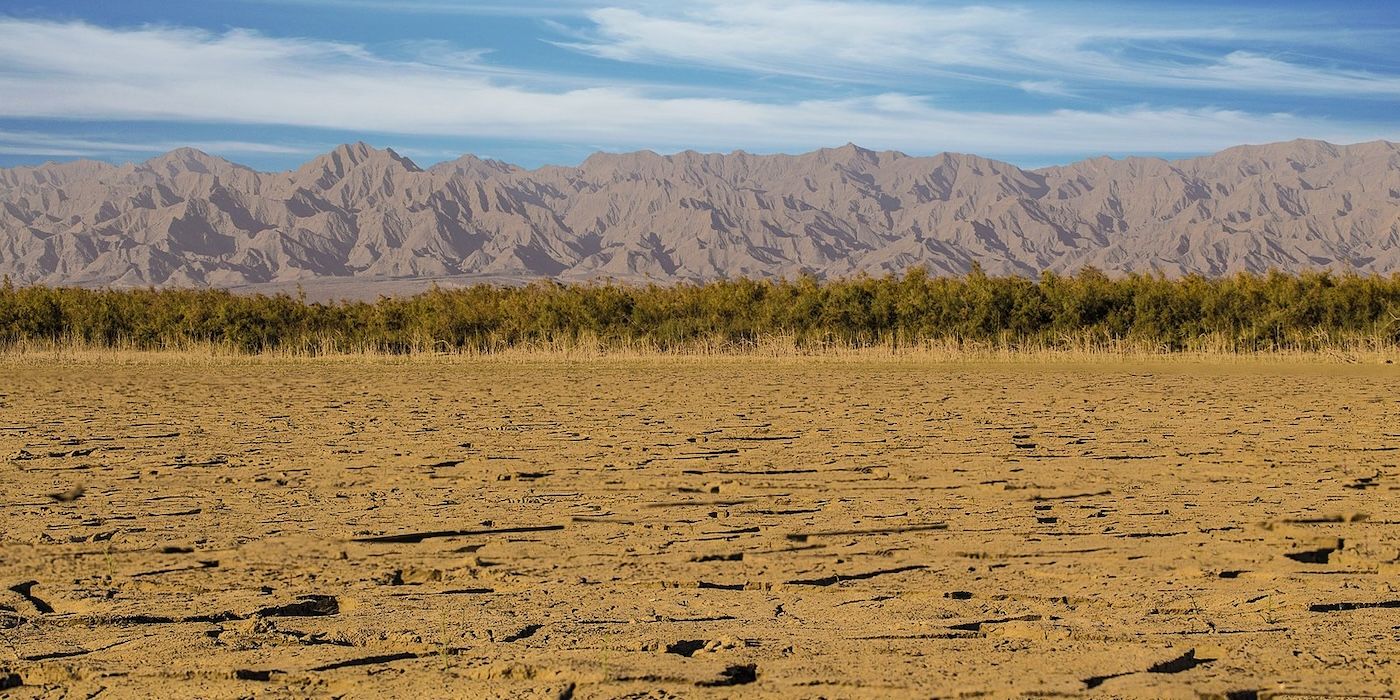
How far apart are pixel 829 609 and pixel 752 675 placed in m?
1.18

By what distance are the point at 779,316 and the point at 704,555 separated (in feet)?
82.6

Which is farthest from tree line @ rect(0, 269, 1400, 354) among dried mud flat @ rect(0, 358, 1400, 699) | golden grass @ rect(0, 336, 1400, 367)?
dried mud flat @ rect(0, 358, 1400, 699)

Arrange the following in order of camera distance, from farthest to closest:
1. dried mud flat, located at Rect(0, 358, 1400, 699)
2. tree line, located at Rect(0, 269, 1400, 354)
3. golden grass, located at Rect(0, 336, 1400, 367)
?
tree line, located at Rect(0, 269, 1400, 354), golden grass, located at Rect(0, 336, 1400, 367), dried mud flat, located at Rect(0, 358, 1400, 699)

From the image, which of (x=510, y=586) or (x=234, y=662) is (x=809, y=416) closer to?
(x=510, y=586)

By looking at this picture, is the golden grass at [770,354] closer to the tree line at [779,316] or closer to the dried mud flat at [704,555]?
the tree line at [779,316]

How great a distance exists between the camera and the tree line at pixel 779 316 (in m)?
30.2

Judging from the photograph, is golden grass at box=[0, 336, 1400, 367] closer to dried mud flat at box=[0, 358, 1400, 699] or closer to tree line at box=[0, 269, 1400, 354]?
tree line at box=[0, 269, 1400, 354]

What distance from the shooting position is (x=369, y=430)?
13727 mm

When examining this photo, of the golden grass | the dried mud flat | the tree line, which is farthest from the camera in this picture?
the tree line

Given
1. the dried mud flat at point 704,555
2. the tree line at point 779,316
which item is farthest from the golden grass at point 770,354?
the dried mud flat at point 704,555

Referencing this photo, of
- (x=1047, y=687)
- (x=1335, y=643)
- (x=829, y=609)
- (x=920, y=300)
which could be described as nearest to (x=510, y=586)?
(x=829, y=609)

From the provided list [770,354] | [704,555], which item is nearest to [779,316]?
[770,354]

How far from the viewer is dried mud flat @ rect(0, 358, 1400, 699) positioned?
15.9 feet

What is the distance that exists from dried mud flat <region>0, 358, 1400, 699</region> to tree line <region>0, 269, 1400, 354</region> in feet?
51.1
